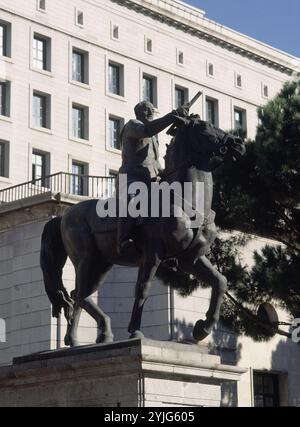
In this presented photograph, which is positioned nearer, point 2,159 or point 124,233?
point 124,233

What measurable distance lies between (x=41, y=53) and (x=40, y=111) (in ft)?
9.55

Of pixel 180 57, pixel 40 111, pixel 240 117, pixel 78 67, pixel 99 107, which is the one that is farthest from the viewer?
pixel 240 117

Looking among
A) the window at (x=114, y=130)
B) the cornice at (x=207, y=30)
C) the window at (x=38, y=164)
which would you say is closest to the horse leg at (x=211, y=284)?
the window at (x=38, y=164)

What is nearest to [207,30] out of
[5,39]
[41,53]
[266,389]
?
[41,53]

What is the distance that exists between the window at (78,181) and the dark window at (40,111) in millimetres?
2510

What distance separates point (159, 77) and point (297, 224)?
3038 cm

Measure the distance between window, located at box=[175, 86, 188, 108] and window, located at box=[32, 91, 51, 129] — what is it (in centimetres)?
922

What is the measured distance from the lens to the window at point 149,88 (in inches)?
2181

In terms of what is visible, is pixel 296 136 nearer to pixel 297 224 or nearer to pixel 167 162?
pixel 297 224

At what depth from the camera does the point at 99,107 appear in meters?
52.3

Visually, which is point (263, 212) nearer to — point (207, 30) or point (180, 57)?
point (180, 57)

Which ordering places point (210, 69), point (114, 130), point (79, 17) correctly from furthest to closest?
point (210, 69), point (114, 130), point (79, 17)

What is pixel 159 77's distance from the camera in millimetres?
56094
